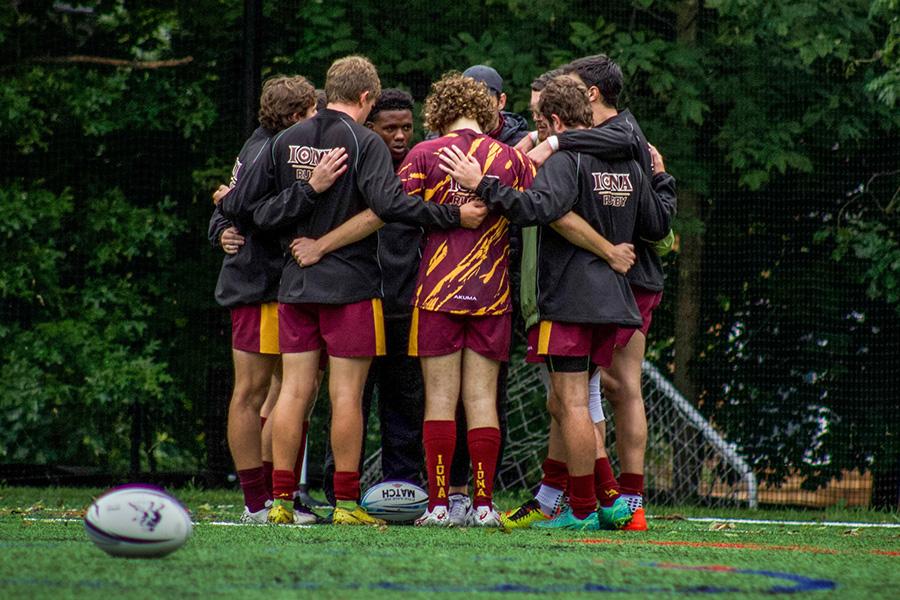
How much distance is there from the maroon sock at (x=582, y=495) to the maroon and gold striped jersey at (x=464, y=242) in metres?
0.72

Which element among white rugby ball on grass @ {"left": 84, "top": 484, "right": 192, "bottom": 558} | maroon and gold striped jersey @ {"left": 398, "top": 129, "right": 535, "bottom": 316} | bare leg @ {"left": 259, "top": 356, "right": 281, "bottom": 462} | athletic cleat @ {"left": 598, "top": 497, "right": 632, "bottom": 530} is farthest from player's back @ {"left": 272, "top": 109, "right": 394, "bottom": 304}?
white rugby ball on grass @ {"left": 84, "top": 484, "right": 192, "bottom": 558}

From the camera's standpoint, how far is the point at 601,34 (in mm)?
9438

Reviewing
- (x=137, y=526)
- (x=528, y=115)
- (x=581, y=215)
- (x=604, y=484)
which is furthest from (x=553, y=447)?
(x=528, y=115)

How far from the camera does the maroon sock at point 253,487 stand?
603 centimetres

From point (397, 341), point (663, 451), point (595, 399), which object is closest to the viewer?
point (595, 399)

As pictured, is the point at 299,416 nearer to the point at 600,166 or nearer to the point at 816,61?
the point at 600,166

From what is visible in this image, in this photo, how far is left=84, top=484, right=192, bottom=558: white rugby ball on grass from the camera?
3900 millimetres

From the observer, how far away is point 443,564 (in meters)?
3.98

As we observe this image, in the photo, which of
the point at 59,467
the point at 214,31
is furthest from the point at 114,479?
the point at 214,31

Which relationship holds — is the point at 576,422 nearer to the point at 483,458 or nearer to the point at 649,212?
the point at 483,458

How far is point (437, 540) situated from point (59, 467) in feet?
17.8

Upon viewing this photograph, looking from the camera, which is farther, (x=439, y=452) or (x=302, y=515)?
(x=302, y=515)

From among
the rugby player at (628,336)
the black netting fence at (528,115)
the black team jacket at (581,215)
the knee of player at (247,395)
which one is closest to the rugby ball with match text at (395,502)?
the knee of player at (247,395)

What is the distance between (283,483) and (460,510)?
28.7 inches
